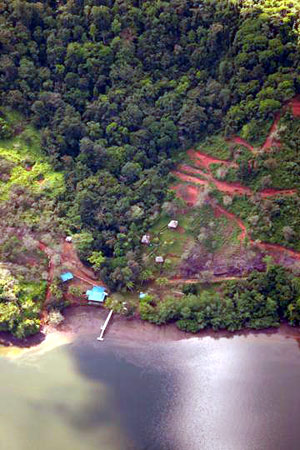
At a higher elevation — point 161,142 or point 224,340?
point 161,142

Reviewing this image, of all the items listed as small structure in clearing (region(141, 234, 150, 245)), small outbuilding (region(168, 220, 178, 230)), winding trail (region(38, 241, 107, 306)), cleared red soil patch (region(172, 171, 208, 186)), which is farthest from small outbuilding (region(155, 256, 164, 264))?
cleared red soil patch (region(172, 171, 208, 186))

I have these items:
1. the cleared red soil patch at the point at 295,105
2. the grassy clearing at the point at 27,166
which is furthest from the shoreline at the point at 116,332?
the cleared red soil patch at the point at 295,105

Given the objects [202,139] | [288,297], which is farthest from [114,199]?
[288,297]

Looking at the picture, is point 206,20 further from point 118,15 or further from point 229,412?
point 229,412

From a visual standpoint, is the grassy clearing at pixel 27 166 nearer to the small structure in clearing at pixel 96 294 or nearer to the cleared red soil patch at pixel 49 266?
the cleared red soil patch at pixel 49 266

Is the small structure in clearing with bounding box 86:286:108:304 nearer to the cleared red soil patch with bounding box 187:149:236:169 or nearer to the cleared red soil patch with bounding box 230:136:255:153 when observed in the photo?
the cleared red soil patch with bounding box 187:149:236:169

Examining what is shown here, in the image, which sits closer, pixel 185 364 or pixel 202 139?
pixel 185 364
